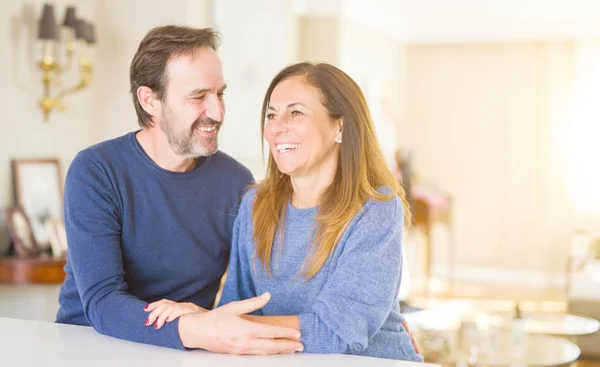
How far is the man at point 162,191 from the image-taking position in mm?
1960

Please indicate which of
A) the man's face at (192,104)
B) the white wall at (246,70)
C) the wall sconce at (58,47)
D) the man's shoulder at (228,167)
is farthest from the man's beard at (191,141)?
the white wall at (246,70)

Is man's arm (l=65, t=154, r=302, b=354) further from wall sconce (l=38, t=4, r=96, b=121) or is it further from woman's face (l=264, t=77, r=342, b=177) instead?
wall sconce (l=38, t=4, r=96, b=121)

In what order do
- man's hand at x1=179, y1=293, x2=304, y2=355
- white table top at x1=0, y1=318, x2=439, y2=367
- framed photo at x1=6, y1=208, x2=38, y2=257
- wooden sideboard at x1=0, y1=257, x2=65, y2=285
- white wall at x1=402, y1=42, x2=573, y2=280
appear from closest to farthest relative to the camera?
white table top at x1=0, y1=318, x2=439, y2=367 → man's hand at x1=179, y1=293, x2=304, y2=355 → wooden sideboard at x1=0, y1=257, x2=65, y2=285 → framed photo at x1=6, y1=208, x2=38, y2=257 → white wall at x1=402, y1=42, x2=573, y2=280

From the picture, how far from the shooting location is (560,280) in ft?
26.6

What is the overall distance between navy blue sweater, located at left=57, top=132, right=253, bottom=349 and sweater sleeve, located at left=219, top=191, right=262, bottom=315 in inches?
4.5

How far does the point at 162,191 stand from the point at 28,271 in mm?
1789

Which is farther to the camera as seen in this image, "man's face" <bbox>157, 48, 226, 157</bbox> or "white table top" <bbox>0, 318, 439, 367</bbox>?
"man's face" <bbox>157, 48, 226, 157</bbox>

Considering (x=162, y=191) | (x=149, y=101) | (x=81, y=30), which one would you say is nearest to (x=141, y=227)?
(x=162, y=191)

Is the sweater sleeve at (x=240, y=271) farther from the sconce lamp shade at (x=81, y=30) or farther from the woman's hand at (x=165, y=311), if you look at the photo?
the sconce lamp shade at (x=81, y=30)

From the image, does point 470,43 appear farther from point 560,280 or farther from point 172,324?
point 172,324

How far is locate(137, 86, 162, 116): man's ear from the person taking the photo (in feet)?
7.10

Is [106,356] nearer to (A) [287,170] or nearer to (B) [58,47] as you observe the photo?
(A) [287,170]

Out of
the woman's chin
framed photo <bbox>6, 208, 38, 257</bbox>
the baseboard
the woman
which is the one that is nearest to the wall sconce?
framed photo <bbox>6, 208, 38, 257</bbox>

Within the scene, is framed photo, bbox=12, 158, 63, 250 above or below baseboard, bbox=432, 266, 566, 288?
above
